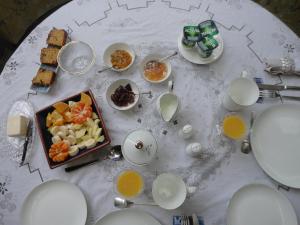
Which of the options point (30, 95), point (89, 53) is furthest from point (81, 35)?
point (30, 95)

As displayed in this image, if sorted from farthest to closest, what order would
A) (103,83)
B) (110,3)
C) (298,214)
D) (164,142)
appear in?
(110,3), (103,83), (164,142), (298,214)

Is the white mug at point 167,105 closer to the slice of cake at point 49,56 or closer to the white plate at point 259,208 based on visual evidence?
the white plate at point 259,208

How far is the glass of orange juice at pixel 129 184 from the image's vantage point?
3.74ft

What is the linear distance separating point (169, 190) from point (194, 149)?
0.17 m

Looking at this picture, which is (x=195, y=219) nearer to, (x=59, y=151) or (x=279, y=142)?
(x=279, y=142)

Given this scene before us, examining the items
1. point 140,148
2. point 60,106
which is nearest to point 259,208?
point 140,148

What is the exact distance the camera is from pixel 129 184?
1.15 m

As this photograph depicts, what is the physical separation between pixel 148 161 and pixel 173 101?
254 millimetres

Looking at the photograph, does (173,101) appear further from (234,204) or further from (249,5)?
(249,5)

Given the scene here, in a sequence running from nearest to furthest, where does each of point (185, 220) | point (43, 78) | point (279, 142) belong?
point (185, 220) → point (279, 142) → point (43, 78)

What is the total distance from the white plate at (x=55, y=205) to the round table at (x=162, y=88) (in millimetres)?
36

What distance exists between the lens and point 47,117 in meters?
1.22

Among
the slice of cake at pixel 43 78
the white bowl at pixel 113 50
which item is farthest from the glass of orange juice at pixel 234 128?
the slice of cake at pixel 43 78

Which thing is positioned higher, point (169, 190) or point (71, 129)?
point (71, 129)
